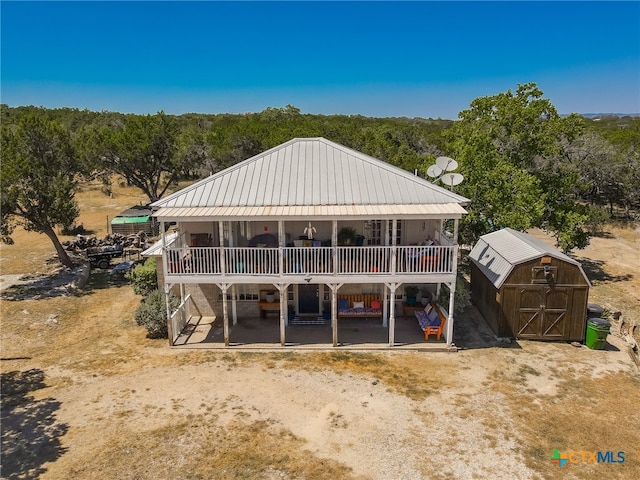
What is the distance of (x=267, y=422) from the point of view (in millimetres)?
11664

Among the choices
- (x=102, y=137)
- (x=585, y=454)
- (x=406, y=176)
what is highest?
(x=102, y=137)

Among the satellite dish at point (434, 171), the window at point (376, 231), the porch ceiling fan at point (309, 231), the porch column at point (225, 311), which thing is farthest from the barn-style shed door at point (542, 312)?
the porch column at point (225, 311)

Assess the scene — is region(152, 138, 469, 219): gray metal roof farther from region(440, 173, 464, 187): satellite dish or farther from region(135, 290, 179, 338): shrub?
region(135, 290, 179, 338): shrub

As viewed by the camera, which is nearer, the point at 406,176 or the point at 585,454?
the point at 585,454

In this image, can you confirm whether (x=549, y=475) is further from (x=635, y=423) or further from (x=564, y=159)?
(x=564, y=159)

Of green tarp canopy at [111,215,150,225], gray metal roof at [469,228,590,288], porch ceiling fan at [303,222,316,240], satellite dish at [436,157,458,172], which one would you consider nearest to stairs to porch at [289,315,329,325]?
porch ceiling fan at [303,222,316,240]

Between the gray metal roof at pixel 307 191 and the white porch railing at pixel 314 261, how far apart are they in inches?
54.2

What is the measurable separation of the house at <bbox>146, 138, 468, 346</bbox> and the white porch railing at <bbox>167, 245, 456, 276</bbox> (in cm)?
4

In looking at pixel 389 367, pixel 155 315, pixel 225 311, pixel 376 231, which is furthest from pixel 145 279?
pixel 389 367

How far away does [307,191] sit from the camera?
16.4 metres

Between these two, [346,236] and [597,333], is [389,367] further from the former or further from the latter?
[597,333]

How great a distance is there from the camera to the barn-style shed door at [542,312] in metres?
16.2

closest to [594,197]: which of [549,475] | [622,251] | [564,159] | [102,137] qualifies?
[564,159]

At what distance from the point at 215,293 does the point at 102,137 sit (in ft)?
72.0
